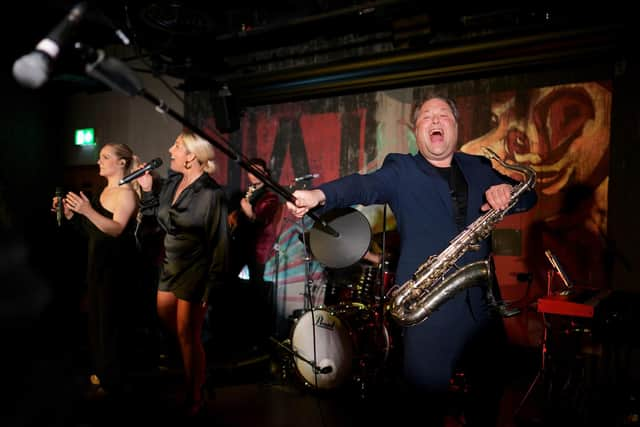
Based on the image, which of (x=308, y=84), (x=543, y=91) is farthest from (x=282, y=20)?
(x=543, y=91)

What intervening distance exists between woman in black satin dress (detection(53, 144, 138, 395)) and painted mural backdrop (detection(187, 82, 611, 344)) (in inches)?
65.9

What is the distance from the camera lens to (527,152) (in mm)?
4492

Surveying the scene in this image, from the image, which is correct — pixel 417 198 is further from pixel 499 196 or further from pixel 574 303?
pixel 574 303

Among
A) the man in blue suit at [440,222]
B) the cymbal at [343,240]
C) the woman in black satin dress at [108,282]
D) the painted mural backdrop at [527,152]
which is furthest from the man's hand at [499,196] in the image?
the woman in black satin dress at [108,282]

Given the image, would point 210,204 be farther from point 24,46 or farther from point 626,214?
point 24,46

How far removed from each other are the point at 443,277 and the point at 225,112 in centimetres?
422

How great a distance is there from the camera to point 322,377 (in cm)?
416

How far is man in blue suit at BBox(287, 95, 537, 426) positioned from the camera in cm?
244

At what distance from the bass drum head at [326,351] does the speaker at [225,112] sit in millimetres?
3024

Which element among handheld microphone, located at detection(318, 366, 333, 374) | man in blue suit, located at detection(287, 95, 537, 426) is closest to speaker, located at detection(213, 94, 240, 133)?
handheld microphone, located at detection(318, 366, 333, 374)

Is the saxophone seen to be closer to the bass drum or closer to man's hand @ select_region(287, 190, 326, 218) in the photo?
man's hand @ select_region(287, 190, 326, 218)

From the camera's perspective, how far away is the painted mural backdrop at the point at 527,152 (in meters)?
4.24

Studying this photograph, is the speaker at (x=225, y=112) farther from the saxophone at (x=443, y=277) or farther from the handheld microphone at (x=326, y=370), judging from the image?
the saxophone at (x=443, y=277)

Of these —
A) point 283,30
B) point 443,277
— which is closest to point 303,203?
point 443,277
